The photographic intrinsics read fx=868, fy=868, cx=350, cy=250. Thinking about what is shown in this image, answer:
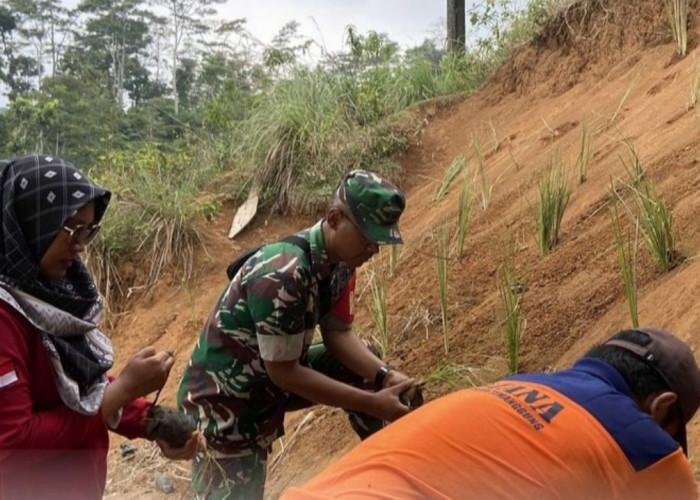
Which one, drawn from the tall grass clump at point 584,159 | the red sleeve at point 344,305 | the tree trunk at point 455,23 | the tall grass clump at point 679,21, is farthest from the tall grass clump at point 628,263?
the tree trunk at point 455,23

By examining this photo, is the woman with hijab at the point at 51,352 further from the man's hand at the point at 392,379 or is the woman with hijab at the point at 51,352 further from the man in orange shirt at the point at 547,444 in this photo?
the man's hand at the point at 392,379

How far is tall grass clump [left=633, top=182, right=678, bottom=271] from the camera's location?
3.77 metres

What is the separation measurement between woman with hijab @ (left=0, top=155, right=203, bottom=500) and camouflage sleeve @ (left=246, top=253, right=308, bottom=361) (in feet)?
1.72

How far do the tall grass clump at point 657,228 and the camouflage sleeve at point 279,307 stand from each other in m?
1.75

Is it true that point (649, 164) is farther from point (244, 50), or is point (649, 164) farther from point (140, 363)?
point (244, 50)

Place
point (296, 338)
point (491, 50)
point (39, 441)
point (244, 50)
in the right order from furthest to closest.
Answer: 1. point (244, 50)
2. point (491, 50)
3. point (296, 338)
4. point (39, 441)

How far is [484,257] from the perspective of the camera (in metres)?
5.02

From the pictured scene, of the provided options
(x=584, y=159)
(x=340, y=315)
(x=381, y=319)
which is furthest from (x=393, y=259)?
(x=340, y=315)

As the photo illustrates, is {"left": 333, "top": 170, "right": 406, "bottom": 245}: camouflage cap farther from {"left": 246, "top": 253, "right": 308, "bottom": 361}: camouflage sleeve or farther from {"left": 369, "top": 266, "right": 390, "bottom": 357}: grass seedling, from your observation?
{"left": 369, "top": 266, "right": 390, "bottom": 357}: grass seedling

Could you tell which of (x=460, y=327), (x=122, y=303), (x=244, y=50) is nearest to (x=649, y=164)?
(x=460, y=327)

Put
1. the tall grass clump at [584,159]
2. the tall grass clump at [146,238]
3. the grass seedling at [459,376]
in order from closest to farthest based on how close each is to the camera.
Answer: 1. the grass seedling at [459,376]
2. the tall grass clump at [584,159]
3. the tall grass clump at [146,238]

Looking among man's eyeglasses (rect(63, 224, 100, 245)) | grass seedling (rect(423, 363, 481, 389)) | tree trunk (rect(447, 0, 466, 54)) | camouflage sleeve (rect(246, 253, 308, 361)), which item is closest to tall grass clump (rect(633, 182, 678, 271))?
grass seedling (rect(423, 363, 481, 389))

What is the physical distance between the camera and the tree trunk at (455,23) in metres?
10.1

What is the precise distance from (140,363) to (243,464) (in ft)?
3.24
